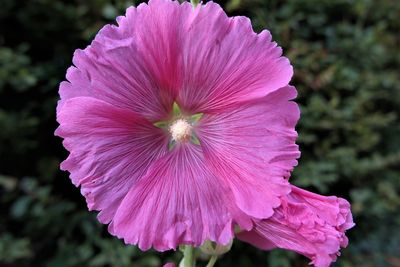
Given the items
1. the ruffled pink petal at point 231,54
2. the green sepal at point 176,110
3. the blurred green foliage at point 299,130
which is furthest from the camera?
the blurred green foliage at point 299,130

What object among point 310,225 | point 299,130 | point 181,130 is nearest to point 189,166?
point 181,130

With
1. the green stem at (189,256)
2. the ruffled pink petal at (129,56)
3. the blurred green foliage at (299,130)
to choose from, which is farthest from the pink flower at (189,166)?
the blurred green foliage at (299,130)

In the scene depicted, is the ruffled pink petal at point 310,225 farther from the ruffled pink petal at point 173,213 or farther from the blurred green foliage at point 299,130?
the blurred green foliage at point 299,130

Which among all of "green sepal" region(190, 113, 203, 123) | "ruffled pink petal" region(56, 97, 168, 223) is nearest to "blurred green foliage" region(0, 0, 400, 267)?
"green sepal" region(190, 113, 203, 123)

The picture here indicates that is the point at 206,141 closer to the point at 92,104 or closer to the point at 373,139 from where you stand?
the point at 92,104

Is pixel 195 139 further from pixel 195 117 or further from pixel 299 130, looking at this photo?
pixel 299 130

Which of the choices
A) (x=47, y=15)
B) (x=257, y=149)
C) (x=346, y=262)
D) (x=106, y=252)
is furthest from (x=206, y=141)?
(x=346, y=262)

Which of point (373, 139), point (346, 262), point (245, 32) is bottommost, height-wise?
point (346, 262)
